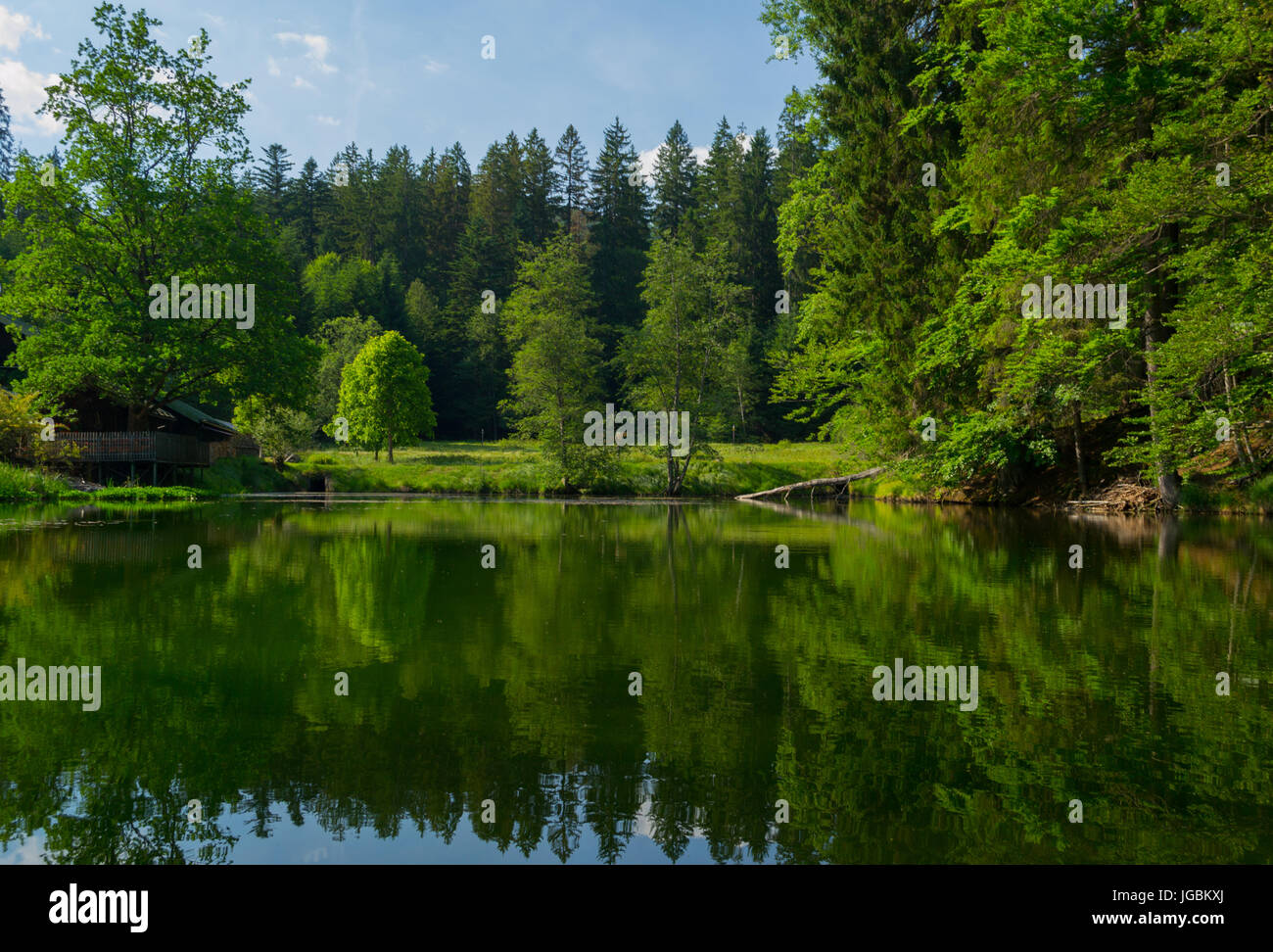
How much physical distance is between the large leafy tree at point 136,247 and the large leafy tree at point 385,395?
1715cm

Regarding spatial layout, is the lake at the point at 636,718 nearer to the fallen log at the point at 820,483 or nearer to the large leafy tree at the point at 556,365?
the fallen log at the point at 820,483

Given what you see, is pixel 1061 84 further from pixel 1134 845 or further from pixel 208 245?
pixel 208 245

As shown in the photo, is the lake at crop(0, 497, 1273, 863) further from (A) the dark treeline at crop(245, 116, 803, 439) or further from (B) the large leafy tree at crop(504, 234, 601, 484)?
(A) the dark treeline at crop(245, 116, 803, 439)

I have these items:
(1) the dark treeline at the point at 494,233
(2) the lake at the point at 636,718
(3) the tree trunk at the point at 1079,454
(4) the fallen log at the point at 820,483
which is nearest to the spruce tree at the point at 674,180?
(1) the dark treeline at the point at 494,233

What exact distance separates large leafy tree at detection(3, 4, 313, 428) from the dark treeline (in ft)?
114

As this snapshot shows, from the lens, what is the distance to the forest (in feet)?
62.7

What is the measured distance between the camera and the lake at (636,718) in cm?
342

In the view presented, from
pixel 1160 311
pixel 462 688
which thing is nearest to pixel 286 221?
pixel 1160 311

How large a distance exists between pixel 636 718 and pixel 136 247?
123 ft

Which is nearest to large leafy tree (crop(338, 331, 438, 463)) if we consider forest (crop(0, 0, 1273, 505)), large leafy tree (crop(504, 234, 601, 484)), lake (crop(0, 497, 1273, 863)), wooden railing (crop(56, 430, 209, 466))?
forest (crop(0, 0, 1273, 505))

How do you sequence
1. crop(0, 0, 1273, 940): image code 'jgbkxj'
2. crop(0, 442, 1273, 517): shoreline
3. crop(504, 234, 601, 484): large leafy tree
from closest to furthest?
crop(0, 0, 1273, 940): image code 'jgbkxj' → crop(0, 442, 1273, 517): shoreline → crop(504, 234, 601, 484): large leafy tree

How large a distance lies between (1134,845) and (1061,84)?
2386cm
